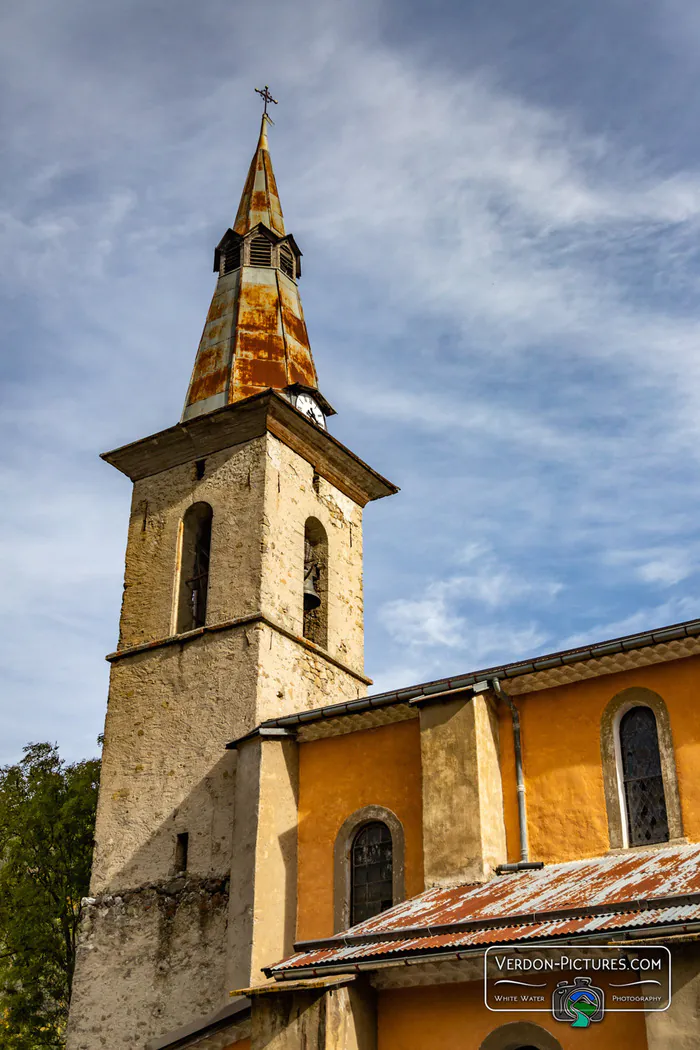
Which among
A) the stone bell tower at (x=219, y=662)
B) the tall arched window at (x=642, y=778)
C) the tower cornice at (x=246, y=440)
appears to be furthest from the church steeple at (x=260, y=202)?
the tall arched window at (x=642, y=778)

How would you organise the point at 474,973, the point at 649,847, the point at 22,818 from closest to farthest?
the point at 474,973 → the point at 649,847 → the point at 22,818

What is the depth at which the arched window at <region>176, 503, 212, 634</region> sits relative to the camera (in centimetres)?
1894

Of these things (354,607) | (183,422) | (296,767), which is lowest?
(296,767)

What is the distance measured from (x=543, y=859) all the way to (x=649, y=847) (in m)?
1.33

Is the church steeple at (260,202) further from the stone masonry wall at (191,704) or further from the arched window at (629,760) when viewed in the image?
the arched window at (629,760)

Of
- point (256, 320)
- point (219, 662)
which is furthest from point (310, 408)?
point (219, 662)

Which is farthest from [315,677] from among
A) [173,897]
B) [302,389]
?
[302,389]

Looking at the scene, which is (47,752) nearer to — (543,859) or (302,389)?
(302,389)

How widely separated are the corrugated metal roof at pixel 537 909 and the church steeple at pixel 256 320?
10616 millimetres

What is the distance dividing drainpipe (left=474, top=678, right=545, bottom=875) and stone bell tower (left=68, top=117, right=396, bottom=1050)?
3500 mm

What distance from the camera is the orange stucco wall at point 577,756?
42.1 ft

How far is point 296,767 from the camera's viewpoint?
15961 millimetres

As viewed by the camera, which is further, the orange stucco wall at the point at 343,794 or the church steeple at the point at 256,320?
the church steeple at the point at 256,320

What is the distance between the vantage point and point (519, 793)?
13617mm
